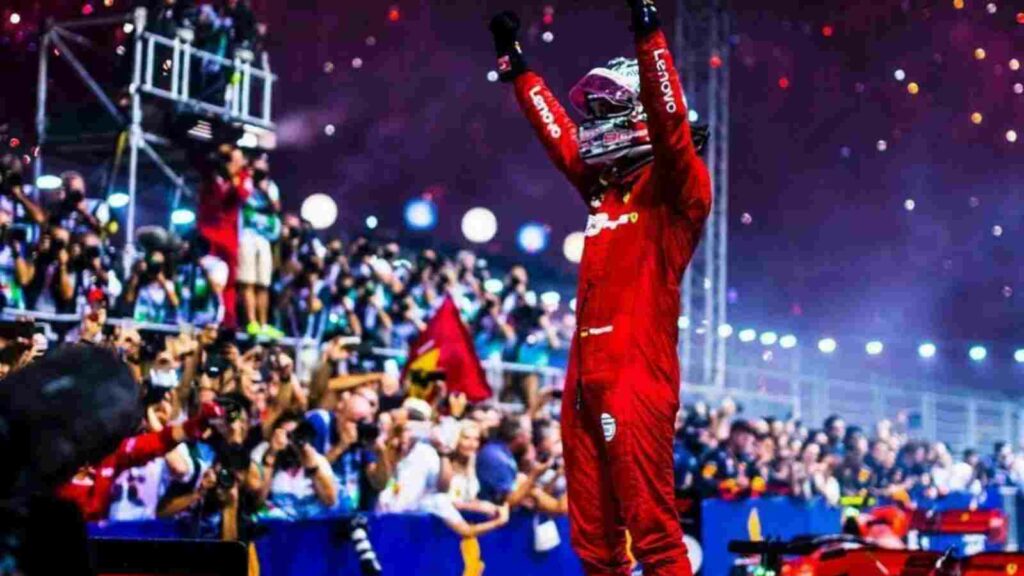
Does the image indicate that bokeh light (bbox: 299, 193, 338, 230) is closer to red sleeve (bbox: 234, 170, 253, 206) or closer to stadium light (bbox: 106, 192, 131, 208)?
stadium light (bbox: 106, 192, 131, 208)

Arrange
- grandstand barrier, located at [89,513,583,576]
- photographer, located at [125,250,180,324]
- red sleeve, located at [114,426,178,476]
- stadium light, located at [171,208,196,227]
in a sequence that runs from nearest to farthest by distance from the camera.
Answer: red sleeve, located at [114,426,178,476], grandstand barrier, located at [89,513,583,576], photographer, located at [125,250,180,324], stadium light, located at [171,208,196,227]

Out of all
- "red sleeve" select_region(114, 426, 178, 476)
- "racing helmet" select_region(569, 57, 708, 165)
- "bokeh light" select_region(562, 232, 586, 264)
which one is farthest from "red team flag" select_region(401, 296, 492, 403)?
"bokeh light" select_region(562, 232, 586, 264)

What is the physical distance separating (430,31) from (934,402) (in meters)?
9.05

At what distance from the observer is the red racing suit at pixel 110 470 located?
5750 mm

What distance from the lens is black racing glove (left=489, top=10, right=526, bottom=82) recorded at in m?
4.64

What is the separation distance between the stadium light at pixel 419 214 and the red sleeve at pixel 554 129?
11.4 meters

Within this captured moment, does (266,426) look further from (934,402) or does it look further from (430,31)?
(934,402)

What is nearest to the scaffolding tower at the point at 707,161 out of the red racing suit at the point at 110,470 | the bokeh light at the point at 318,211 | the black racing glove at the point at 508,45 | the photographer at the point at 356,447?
the bokeh light at the point at 318,211

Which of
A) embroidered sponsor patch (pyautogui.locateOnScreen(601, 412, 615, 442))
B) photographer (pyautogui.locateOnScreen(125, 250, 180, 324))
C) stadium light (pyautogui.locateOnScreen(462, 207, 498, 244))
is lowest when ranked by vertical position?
embroidered sponsor patch (pyautogui.locateOnScreen(601, 412, 615, 442))

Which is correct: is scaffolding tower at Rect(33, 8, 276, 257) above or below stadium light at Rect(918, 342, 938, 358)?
above

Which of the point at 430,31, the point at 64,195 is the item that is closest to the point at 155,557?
the point at 64,195

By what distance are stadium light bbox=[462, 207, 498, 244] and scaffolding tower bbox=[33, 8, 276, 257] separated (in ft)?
17.1

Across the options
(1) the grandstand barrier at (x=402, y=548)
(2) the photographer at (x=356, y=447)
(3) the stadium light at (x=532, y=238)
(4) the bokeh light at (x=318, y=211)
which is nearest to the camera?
(1) the grandstand barrier at (x=402, y=548)

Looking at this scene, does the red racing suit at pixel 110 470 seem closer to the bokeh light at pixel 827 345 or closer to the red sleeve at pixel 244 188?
the red sleeve at pixel 244 188
